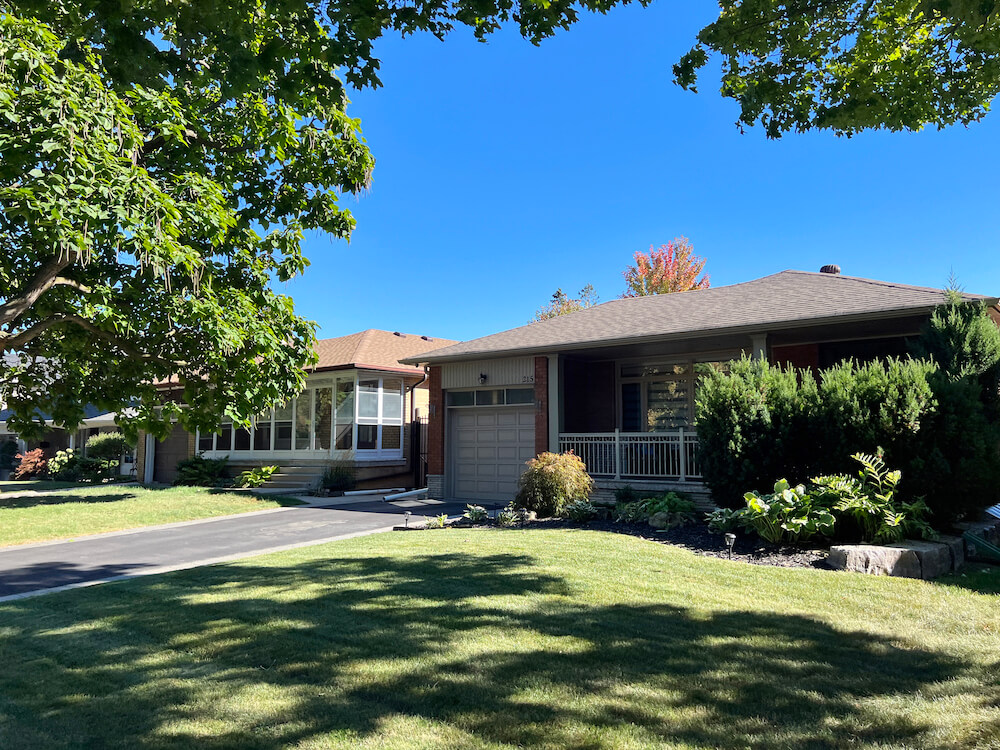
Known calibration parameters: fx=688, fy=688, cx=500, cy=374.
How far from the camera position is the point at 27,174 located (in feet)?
19.9

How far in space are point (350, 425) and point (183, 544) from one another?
9.99m

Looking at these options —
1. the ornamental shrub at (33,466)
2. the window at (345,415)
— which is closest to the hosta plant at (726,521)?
the window at (345,415)

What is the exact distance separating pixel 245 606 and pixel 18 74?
525cm

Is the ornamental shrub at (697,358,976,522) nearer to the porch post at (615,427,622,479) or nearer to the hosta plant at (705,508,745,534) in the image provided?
the hosta plant at (705,508,745,534)

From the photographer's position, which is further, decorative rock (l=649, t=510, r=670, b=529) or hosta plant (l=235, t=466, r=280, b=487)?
hosta plant (l=235, t=466, r=280, b=487)

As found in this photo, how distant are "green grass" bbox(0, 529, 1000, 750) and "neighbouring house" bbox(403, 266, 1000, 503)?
669 cm

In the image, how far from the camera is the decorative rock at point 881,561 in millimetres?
7473

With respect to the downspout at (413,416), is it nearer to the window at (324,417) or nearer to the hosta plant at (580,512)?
the window at (324,417)

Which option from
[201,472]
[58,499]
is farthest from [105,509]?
[201,472]

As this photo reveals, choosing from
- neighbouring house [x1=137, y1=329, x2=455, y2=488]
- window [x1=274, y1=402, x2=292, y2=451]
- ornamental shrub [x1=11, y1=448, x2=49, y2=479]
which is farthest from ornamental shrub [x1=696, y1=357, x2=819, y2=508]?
ornamental shrub [x1=11, y1=448, x2=49, y2=479]

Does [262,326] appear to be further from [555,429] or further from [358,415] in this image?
[358,415]

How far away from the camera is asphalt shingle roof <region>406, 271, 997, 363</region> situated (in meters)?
12.5

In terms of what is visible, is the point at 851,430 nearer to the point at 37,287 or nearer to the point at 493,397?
the point at 493,397

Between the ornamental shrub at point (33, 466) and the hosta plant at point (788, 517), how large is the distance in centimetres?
3377
